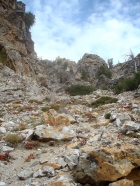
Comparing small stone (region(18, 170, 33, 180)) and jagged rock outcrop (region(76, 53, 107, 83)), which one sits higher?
jagged rock outcrop (region(76, 53, 107, 83))

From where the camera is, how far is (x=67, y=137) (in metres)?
11.1

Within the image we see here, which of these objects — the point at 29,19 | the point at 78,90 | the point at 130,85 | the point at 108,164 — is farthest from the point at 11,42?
the point at 108,164

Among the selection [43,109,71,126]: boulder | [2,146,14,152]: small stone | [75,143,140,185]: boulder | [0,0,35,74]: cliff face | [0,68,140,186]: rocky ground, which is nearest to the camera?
[75,143,140,185]: boulder

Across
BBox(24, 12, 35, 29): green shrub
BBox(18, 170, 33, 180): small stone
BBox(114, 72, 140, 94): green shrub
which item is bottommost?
BBox(18, 170, 33, 180): small stone

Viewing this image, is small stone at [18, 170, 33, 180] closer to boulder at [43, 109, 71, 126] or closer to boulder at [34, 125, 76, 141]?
boulder at [34, 125, 76, 141]

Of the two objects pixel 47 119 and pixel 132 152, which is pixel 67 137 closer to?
pixel 47 119

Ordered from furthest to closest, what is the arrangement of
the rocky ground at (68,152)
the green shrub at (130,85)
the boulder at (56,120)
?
Result: the green shrub at (130,85) < the boulder at (56,120) < the rocky ground at (68,152)

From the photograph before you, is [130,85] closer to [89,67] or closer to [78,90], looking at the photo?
[78,90]

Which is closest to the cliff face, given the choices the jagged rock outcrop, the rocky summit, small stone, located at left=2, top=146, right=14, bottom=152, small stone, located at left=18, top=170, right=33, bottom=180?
the rocky summit

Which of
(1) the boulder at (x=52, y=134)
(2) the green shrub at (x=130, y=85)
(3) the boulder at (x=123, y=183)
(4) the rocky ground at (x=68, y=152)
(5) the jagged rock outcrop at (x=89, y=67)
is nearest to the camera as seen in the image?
→ (3) the boulder at (x=123, y=183)

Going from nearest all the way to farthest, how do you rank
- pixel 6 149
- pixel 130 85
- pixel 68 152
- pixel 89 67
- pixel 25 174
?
1. pixel 25 174
2. pixel 68 152
3. pixel 6 149
4. pixel 130 85
5. pixel 89 67

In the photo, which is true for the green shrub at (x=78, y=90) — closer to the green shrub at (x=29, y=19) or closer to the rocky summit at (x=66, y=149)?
the rocky summit at (x=66, y=149)

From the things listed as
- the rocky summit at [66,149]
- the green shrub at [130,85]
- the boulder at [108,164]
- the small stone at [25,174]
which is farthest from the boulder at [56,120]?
the green shrub at [130,85]

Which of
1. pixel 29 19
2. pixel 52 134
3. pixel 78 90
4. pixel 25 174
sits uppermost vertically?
pixel 29 19
